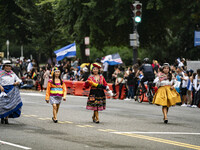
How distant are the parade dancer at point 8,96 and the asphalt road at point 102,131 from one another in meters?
0.32

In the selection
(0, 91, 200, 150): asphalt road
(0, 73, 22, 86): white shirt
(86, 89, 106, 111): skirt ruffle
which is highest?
(0, 73, 22, 86): white shirt

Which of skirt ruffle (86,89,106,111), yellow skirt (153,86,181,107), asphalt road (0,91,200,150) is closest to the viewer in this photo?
asphalt road (0,91,200,150)

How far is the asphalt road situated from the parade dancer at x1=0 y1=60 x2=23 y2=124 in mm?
321

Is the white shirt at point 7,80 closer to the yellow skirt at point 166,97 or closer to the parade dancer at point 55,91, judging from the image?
the parade dancer at point 55,91

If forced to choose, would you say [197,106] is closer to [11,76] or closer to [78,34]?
[11,76]

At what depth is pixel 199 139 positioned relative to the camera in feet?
36.1

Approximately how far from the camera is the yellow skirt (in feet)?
46.6

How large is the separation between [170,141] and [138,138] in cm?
73

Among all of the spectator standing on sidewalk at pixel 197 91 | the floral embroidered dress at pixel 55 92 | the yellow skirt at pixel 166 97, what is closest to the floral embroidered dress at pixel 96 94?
the floral embroidered dress at pixel 55 92

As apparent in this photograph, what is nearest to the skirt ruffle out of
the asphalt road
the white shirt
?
the asphalt road

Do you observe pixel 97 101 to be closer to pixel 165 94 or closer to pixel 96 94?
pixel 96 94

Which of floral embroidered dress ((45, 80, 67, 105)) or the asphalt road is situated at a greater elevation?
A: floral embroidered dress ((45, 80, 67, 105))

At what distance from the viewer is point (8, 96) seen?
13.5 metres

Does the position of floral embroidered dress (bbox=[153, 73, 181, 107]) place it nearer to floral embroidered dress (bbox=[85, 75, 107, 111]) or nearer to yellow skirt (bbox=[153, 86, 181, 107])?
yellow skirt (bbox=[153, 86, 181, 107])
